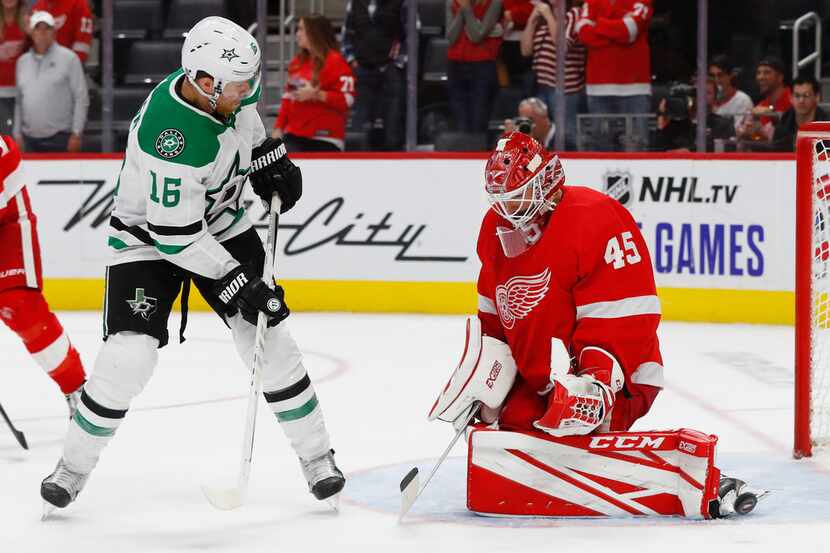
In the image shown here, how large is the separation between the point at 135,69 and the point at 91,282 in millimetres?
1213

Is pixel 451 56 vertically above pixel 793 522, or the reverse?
pixel 451 56

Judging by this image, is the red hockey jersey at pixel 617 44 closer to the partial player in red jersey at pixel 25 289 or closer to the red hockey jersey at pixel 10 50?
the red hockey jersey at pixel 10 50

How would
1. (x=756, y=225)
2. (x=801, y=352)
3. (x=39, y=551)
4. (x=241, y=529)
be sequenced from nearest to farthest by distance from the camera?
(x=39, y=551) → (x=241, y=529) → (x=801, y=352) → (x=756, y=225)

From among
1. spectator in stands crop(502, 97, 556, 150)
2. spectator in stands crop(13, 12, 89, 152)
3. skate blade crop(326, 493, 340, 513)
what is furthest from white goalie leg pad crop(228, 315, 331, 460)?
spectator in stands crop(13, 12, 89, 152)

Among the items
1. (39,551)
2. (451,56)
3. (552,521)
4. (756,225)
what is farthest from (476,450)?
(451,56)

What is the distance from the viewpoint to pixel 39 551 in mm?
3078

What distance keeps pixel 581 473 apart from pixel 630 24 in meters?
4.40

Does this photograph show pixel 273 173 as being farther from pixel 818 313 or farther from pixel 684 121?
pixel 684 121

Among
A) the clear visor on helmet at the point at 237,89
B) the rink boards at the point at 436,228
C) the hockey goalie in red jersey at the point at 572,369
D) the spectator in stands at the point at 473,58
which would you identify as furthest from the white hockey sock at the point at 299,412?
the spectator in stands at the point at 473,58

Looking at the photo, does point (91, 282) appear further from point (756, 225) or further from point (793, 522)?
point (793, 522)

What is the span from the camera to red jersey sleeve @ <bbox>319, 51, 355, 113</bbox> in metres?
7.57

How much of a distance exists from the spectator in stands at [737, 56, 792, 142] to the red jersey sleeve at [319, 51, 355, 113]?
Answer: 2056 millimetres

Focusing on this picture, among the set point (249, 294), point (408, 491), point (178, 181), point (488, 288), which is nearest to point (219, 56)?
point (178, 181)

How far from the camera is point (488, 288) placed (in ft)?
11.2
